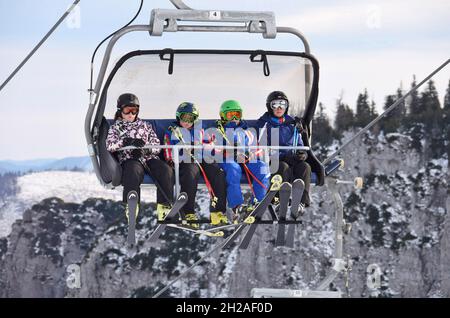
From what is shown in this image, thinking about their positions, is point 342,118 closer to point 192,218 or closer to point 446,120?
point 446,120

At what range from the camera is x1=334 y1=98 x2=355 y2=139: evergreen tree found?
114 m

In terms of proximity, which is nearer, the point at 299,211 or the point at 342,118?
the point at 299,211

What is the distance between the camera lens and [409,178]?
117375 millimetres

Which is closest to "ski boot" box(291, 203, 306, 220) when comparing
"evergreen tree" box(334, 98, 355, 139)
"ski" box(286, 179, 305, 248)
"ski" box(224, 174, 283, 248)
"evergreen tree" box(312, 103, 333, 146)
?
"ski" box(286, 179, 305, 248)

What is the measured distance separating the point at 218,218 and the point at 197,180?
1.27 feet

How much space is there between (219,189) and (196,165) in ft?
0.95

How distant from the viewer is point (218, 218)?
9.61 m

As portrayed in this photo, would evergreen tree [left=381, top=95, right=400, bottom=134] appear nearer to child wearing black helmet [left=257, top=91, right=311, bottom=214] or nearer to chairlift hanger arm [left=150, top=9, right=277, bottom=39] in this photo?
child wearing black helmet [left=257, top=91, right=311, bottom=214]

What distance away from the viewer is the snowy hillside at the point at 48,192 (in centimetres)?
12294

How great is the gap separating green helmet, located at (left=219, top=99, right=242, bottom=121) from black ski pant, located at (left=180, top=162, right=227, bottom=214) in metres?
0.59

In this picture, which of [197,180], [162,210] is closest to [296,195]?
[197,180]

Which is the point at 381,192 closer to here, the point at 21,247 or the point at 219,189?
the point at 21,247

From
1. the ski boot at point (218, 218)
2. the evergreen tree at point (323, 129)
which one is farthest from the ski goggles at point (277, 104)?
the evergreen tree at point (323, 129)

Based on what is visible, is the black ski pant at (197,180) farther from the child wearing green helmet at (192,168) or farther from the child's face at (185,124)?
the child's face at (185,124)
